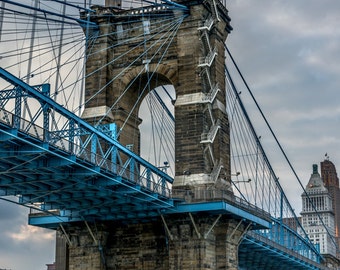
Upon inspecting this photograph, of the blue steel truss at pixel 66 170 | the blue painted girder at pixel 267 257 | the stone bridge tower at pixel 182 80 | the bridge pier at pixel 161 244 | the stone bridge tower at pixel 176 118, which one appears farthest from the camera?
the blue painted girder at pixel 267 257

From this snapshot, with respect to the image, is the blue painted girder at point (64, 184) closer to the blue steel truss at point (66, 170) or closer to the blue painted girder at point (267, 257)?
the blue steel truss at point (66, 170)

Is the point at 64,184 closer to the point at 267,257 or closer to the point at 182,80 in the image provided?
the point at 182,80

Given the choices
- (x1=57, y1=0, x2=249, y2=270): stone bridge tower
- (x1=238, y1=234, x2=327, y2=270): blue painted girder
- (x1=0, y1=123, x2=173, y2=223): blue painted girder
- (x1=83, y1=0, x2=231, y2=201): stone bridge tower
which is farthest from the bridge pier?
(x1=238, y1=234, x2=327, y2=270): blue painted girder

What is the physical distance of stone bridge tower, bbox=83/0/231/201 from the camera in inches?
2534

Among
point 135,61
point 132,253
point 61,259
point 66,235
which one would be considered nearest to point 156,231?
point 132,253

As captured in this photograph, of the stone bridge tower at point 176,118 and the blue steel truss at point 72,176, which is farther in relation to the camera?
the stone bridge tower at point 176,118

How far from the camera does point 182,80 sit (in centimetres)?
6694

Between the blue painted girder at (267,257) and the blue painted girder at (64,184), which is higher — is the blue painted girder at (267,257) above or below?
below

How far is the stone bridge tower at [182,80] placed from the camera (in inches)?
2534

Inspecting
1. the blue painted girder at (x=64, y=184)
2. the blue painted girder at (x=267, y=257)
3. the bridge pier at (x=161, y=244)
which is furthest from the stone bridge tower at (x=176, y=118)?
the blue painted girder at (x=267, y=257)

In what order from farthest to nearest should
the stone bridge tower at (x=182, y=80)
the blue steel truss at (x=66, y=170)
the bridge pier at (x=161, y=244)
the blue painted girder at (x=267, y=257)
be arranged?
the blue painted girder at (x=267, y=257) < the stone bridge tower at (x=182, y=80) < the bridge pier at (x=161, y=244) < the blue steel truss at (x=66, y=170)

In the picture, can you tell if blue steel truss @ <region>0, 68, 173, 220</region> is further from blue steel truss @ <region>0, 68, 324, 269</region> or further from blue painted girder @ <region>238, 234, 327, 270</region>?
blue painted girder @ <region>238, 234, 327, 270</region>

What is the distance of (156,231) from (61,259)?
153ft

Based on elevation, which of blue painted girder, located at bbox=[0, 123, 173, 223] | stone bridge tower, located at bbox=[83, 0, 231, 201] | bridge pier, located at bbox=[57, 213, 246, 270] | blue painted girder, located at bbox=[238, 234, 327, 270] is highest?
stone bridge tower, located at bbox=[83, 0, 231, 201]
